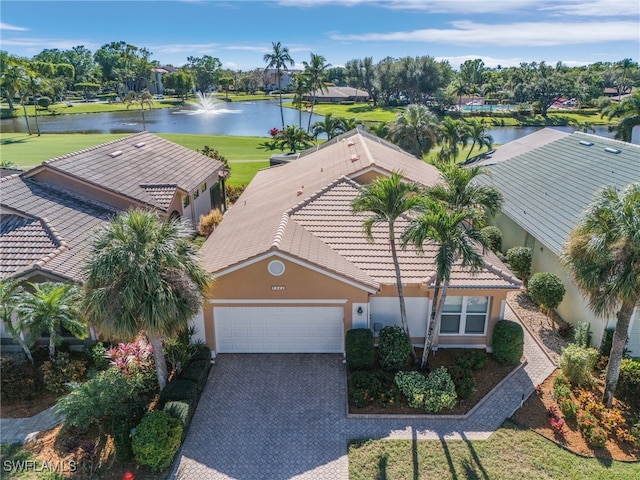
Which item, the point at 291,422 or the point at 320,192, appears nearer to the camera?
the point at 291,422

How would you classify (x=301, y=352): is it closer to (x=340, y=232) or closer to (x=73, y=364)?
(x=340, y=232)

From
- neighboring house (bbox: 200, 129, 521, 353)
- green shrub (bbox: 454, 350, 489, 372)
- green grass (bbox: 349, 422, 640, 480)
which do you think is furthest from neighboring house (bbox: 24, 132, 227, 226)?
green grass (bbox: 349, 422, 640, 480)

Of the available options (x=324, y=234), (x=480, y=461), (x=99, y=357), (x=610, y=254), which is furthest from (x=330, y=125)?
(x=480, y=461)

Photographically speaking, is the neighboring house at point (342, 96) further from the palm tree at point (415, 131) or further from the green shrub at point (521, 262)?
the green shrub at point (521, 262)

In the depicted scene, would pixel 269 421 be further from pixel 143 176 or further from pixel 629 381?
pixel 143 176

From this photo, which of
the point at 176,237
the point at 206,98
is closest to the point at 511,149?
the point at 176,237

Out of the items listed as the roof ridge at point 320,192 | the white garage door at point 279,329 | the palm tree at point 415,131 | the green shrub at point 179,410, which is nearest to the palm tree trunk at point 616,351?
the white garage door at point 279,329
